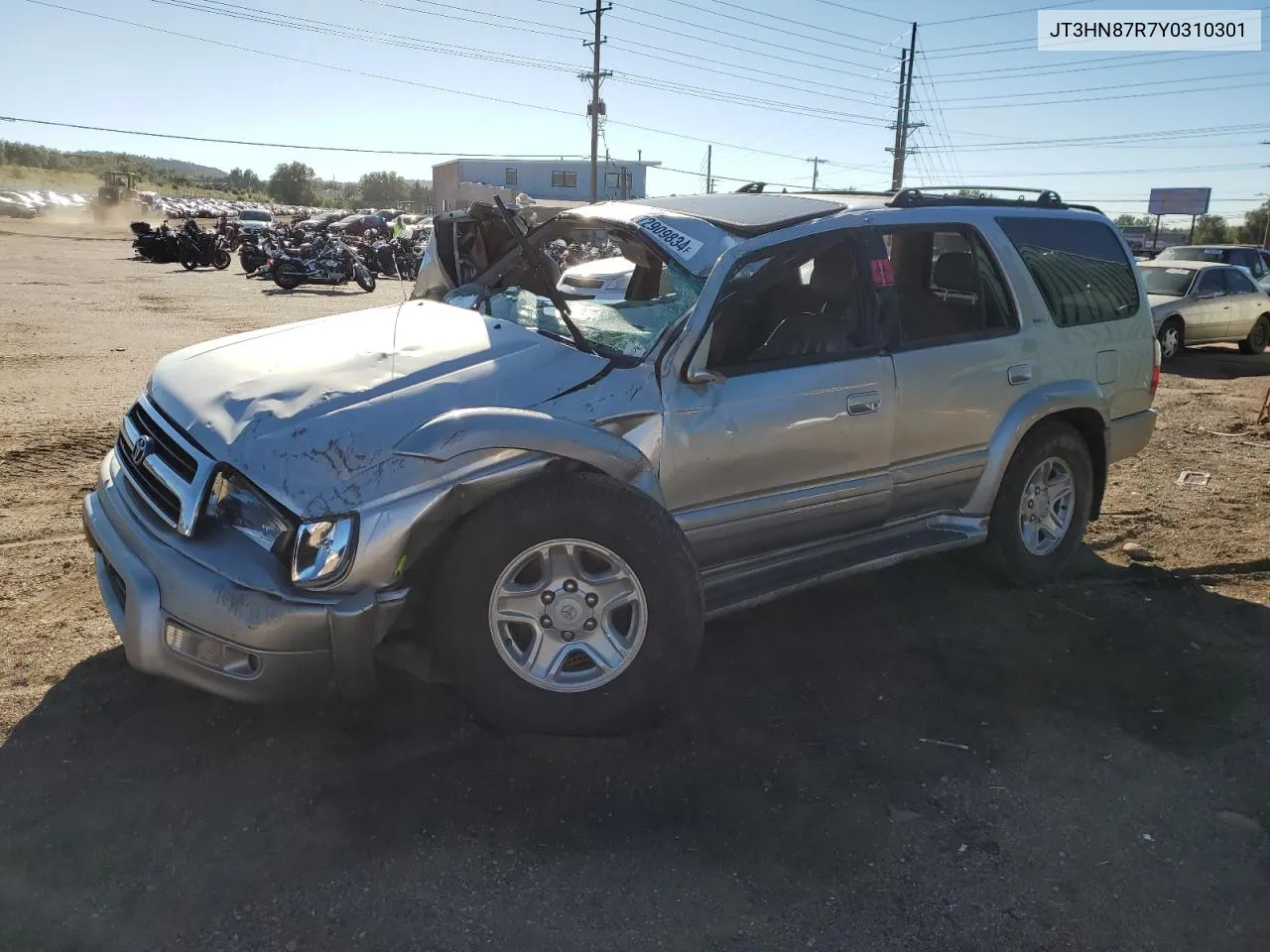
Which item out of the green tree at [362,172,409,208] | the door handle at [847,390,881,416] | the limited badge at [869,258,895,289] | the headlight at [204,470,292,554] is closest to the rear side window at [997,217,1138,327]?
the limited badge at [869,258,895,289]

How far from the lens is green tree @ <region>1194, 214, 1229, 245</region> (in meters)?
64.1

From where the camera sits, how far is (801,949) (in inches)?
93.0

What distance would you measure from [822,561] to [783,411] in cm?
65

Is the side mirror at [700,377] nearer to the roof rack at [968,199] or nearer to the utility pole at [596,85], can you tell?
the roof rack at [968,199]

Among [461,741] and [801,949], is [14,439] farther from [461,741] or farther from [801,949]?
Answer: [801,949]

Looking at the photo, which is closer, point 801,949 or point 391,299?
point 801,949

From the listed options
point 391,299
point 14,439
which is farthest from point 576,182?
point 14,439

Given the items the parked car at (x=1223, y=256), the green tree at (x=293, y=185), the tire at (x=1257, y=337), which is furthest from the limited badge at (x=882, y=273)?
the green tree at (x=293, y=185)

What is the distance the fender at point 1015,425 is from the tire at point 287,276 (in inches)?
797

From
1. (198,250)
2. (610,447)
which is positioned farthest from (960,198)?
(198,250)

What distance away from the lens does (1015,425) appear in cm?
439

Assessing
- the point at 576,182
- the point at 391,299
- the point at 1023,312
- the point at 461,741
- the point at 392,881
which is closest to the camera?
the point at 392,881

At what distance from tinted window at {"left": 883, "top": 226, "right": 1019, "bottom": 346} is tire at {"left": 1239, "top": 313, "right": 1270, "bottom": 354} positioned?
1304cm

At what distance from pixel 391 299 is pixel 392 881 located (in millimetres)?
20275
